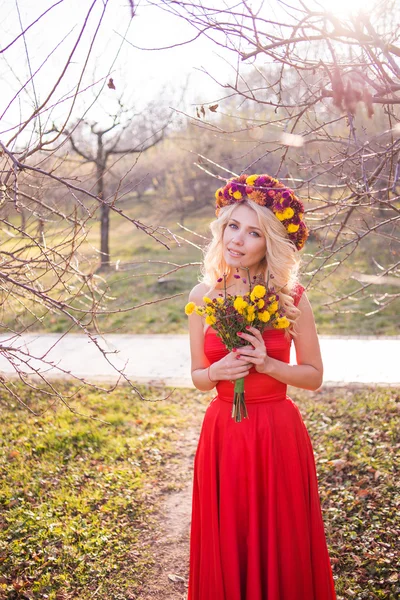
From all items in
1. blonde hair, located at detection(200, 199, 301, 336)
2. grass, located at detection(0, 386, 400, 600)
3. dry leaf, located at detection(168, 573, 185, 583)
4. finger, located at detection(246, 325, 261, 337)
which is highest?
blonde hair, located at detection(200, 199, 301, 336)

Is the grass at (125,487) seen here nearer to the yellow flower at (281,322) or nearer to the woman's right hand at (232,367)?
the woman's right hand at (232,367)

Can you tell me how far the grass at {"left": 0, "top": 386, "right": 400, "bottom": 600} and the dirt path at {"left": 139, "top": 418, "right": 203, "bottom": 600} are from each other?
0.07 meters

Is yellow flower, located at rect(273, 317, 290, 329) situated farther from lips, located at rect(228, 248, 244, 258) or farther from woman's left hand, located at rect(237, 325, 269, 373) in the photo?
lips, located at rect(228, 248, 244, 258)

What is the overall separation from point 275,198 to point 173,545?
2926 mm

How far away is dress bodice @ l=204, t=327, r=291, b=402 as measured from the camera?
2.92 m

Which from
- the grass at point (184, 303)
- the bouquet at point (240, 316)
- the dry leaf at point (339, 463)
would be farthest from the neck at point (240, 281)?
the dry leaf at point (339, 463)

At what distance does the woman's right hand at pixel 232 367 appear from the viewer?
2715 millimetres

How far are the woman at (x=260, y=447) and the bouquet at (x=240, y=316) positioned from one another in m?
0.07

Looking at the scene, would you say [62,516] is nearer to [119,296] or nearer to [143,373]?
[143,373]

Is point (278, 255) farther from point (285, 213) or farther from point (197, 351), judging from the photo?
point (197, 351)

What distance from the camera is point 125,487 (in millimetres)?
5289

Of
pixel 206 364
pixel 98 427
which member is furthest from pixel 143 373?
pixel 206 364

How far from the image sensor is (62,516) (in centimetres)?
466

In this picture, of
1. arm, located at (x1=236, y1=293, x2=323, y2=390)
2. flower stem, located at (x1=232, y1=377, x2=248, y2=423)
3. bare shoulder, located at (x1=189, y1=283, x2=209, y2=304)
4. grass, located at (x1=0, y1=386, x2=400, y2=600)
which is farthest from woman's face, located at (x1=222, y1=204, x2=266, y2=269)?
grass, located at (x1=0, y1=386, x2=400, y2=600)
